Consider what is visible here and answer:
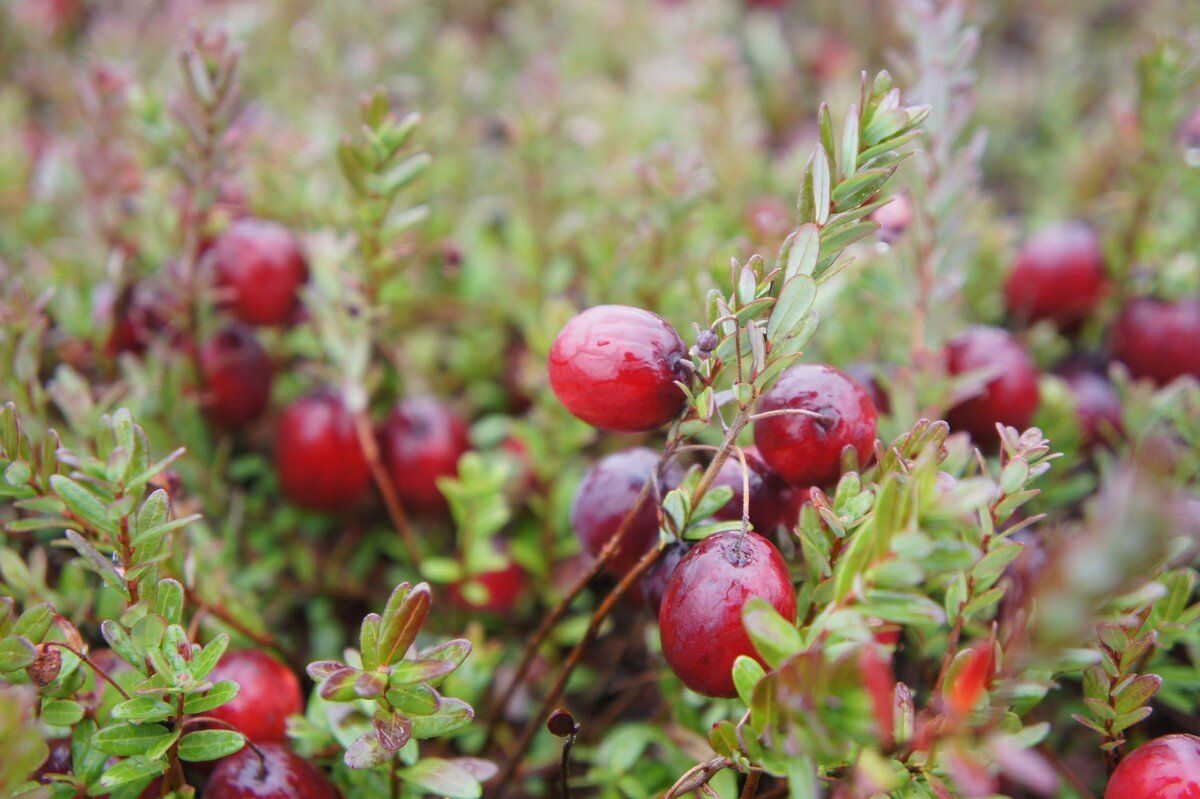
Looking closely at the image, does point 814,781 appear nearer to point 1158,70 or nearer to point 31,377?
point 31,377

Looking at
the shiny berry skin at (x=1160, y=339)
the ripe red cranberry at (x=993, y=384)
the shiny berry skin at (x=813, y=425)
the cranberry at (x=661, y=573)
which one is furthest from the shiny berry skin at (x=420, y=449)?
the shiny berry skin at (x=1160, y=339)

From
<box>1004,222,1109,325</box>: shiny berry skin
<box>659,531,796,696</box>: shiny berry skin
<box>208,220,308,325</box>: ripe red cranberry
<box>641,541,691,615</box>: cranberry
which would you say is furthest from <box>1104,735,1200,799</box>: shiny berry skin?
<box>208,220,308,325</box>: ripe red cranberry

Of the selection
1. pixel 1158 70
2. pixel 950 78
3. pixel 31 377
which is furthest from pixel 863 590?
pixel 1158 70

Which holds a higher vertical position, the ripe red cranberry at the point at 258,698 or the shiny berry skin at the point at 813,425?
the shiny berry skin at the point at 813,425

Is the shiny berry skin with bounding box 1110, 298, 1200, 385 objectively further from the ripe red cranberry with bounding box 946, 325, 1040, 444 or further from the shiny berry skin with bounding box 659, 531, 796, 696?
the shiny berry skin with bounding box 659, 531, 796, 696

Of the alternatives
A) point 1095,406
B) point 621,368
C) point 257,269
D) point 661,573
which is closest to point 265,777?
point 661,573

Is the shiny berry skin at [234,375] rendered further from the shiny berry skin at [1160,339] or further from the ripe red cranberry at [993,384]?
the shiny berry skin at [1160,339]

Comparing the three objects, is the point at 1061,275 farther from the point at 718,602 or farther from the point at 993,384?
the point at 718,602
